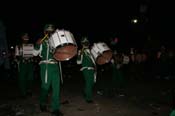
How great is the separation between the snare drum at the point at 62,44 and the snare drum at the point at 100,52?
Result: 221cm

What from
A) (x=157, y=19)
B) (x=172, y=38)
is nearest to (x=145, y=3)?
(x=157, y=19)

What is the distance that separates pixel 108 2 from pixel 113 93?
1109 inches

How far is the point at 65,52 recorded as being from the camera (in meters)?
9.09

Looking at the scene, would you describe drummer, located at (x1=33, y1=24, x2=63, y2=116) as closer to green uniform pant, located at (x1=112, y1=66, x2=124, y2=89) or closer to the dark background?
green uniform pant, located at (x1=112, y1=66, x2=124, y2=89)

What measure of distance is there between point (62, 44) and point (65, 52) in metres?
0.82

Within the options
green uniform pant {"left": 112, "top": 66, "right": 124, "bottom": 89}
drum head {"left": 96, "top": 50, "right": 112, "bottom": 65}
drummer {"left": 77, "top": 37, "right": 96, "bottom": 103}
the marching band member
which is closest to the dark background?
green uniform pant {"left": 112, "top": 66, "right": 124, "bottom": 89}

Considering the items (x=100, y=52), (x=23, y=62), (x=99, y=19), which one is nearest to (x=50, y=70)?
(x=100, y=52)

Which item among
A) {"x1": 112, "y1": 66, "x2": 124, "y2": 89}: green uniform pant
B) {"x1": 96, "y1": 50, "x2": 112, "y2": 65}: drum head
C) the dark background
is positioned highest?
the dark background

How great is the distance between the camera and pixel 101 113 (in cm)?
990

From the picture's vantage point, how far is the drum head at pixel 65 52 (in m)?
8.81

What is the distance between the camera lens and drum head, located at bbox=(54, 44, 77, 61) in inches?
347

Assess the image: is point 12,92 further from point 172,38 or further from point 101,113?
point 172,38

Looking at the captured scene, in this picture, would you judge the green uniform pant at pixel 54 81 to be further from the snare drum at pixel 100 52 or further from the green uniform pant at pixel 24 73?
the green uniform pant at pixel 24 73

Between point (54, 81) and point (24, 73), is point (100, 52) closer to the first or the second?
point (54, 81)
